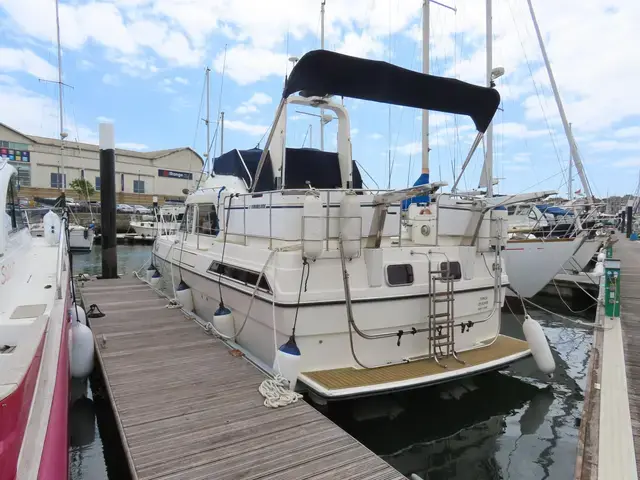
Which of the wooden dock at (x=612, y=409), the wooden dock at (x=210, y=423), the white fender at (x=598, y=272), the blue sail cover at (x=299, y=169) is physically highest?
the blue sail cover at (x=299, y=169)

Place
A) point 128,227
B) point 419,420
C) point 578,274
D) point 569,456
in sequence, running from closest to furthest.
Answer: point 569,456 < point 419,420 < point 578,274 < point 128,227

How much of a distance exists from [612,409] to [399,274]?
8.47ft

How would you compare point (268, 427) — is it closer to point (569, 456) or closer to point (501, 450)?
point (501, 450)

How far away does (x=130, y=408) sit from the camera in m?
4.11

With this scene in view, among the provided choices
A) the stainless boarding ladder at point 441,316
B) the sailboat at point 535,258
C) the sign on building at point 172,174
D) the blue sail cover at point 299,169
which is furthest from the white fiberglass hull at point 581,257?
the sign on building at point 172,174

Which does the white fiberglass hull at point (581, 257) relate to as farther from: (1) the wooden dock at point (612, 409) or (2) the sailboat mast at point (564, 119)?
(1) the wooden dock at point (612, 409)

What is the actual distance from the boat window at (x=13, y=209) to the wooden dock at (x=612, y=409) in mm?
6427

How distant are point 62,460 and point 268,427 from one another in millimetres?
1592

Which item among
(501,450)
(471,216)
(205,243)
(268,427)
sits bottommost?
A: (501,450)

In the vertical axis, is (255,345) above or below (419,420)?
above

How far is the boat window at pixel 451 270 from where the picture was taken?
17.8 ft

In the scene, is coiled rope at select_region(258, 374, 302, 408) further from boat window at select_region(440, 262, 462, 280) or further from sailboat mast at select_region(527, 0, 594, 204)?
sailboat mast at select_region(527, 0, 594, 204)

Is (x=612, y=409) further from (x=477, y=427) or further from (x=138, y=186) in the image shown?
(x=138, y=186)

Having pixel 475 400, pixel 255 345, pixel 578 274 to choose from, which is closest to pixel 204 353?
pixel 255 345
